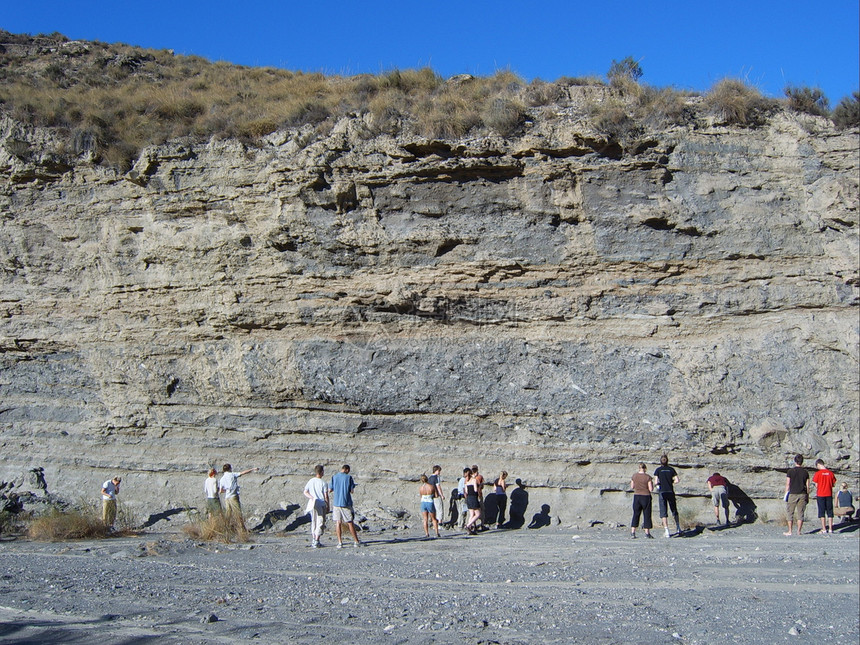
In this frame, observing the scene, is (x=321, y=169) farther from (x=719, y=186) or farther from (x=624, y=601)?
(x=624, y=601)

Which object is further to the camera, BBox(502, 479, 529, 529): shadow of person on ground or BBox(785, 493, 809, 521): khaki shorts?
BBox(502, 479, 529, 529): shadow of person on ground

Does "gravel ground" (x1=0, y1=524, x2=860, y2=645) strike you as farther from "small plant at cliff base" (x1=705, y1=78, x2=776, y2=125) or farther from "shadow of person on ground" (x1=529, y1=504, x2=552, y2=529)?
"small plant at cliff base" (x1=705, y1=78, x2=776, y2=125)

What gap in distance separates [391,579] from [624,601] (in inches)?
90.3

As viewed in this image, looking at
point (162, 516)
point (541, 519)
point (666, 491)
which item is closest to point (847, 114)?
point (666, 491)

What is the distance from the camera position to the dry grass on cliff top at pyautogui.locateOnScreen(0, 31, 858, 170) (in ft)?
37.5

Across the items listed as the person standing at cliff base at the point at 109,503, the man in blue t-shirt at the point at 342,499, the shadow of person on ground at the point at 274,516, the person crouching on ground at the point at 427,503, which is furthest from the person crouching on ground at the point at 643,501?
the person standing at cliff base at the point at 109,503

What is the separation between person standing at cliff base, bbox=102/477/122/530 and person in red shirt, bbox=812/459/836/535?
10.6m

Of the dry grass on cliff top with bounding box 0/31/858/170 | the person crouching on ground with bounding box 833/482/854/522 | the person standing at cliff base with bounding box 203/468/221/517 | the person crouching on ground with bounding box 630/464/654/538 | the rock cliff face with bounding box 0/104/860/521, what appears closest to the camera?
the person crouching on ground with bounding box 630/464/654/538

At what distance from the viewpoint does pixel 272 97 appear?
46.8 feet

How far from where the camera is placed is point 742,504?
1008 centimetres

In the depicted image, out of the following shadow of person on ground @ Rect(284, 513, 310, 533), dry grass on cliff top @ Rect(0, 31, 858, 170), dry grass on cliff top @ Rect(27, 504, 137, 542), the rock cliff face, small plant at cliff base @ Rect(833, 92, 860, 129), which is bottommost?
shadow of person on ground @ Rect(284, 513, 310, 533)

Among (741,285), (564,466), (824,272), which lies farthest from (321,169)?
(824,272)

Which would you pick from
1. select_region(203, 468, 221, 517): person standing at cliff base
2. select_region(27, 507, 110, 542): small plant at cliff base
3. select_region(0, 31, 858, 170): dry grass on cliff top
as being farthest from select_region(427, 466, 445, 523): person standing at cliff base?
select_region(0, 31, 858, 170): dry grass on cliff top

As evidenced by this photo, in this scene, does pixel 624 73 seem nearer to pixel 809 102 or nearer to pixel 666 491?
pixel 809 102
